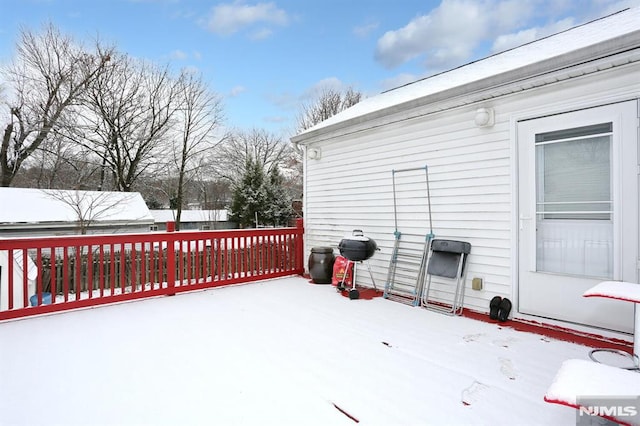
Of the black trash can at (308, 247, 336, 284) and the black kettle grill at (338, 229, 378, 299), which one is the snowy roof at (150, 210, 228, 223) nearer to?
the black trash can at (308, 247, 336, 284)

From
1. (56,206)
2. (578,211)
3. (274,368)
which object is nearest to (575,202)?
(578,211)

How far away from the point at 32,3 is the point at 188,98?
7214mm

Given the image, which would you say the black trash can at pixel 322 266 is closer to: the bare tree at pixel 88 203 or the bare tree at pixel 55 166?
the bare tree at pixel 88 203

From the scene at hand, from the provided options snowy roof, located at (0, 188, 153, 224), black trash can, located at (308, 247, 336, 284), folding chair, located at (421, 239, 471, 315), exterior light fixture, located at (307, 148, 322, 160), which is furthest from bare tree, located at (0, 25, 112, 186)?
folding chair, located at (421, 239, 471, 315)

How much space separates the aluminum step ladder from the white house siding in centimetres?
8

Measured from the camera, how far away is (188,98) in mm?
17000

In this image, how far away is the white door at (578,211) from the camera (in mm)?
2863

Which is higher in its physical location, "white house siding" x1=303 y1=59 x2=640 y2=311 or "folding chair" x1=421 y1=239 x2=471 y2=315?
"white house siding" x1=303 y1=59 x2=640 y2=311

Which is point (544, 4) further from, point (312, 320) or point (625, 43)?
point (312, 320)

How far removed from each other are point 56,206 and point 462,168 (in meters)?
14.1

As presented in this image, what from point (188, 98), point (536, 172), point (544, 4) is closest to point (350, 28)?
point (544, 4)

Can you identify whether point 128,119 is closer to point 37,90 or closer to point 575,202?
point 37,90

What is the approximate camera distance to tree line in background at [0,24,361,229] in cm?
1306

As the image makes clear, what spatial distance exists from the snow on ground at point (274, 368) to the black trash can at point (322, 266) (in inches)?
56.7
